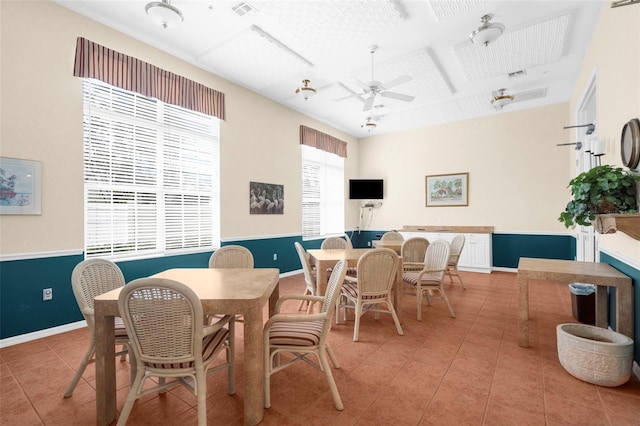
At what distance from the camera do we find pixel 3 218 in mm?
2828

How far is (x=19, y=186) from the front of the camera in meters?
2.91

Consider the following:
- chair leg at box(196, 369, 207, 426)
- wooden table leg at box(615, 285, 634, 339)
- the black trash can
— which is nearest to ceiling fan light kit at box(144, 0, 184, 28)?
chair leg at box(196, 369, 207, 426)

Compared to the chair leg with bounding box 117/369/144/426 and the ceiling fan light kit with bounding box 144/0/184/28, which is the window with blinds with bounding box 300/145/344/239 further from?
the chair leg with bounding box 117/369/144/426

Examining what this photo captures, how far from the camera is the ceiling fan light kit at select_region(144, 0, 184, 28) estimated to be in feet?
8.75

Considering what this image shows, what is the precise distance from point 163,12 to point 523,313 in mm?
4420

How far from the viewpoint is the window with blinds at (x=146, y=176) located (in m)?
3.50

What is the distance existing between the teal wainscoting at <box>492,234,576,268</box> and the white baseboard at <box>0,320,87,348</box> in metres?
7.42

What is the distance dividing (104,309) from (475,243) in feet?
21.5

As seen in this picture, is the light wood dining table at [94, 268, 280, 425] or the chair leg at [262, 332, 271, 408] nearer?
the light wood dining table at [94, 268, 280, 425]

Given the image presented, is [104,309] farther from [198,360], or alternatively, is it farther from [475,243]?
[475,243]

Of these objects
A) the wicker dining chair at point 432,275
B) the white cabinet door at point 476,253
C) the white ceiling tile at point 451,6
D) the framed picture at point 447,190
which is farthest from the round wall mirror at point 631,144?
the framed picture at point 447,190

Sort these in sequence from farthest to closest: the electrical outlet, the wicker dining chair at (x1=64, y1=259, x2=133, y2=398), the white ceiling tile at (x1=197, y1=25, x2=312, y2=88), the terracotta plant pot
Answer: the white ceiling tile at (x1=197, y1=25, x2=312, y2=88), the electrical outlet, the terracotta plant pot, the wicker dining chair at (x1=64, y1=259, x2=133, y2=398)

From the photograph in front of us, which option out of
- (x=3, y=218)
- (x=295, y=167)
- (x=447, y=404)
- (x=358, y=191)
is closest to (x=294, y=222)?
(x=295, y=167)

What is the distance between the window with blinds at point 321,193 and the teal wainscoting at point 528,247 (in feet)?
12.1
